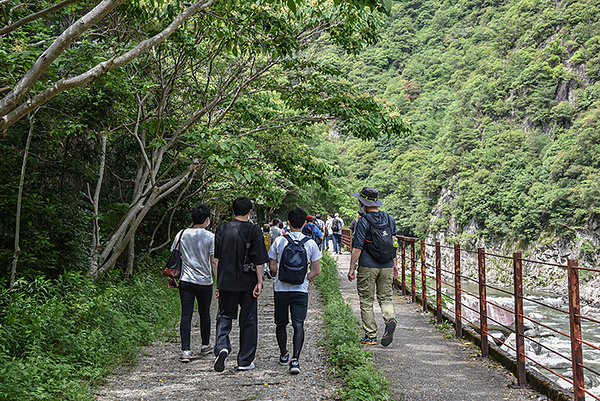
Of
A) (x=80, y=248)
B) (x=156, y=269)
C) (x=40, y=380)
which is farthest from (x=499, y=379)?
(x=156, y=269)

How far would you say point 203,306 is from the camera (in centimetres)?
521

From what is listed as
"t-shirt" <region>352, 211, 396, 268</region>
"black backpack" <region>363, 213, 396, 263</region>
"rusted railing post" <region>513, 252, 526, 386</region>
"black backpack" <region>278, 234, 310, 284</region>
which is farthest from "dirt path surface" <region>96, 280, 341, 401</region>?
"rusted railing post" <region>513, 252, 526, 386</region>

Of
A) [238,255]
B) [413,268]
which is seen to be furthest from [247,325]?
[413,268]

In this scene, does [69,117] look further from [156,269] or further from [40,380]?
[156,269]

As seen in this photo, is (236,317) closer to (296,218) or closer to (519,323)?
(296,218)

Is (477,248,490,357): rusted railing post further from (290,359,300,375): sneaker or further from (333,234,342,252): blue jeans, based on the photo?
(333,234,342,252): blue jeans

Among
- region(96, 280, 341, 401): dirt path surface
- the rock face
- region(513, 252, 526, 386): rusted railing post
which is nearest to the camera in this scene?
region(96, 280, 341, 401): dirt path surface

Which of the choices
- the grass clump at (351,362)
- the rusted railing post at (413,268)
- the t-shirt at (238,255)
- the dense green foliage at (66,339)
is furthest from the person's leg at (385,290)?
the rusted railing post at (413,268)

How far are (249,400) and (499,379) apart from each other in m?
2.50

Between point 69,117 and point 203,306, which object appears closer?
point 203,306

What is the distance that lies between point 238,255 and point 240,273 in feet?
0.58

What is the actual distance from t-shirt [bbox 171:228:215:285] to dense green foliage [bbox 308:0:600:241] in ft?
53.7

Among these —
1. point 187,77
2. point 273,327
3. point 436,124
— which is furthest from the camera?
point 436,124

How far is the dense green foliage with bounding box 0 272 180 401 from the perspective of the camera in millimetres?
3752
